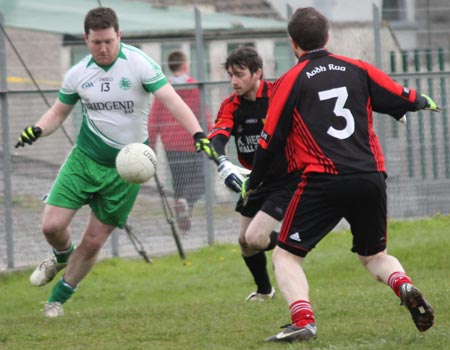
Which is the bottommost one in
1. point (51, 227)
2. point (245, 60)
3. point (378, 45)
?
point (51, 227)

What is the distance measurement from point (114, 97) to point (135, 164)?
76 cm

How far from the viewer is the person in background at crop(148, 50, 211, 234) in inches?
521

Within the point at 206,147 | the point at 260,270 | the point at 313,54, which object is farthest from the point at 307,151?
the point at 260,270

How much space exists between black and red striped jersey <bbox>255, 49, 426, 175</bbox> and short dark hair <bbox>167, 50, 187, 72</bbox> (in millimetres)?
6708

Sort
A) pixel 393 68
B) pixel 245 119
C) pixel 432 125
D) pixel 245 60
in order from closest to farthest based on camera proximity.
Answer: pixel 245 60
pixel 245 119
pixel 393 68
pixel 432 125

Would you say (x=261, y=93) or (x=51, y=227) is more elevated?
(x=261, y=93)

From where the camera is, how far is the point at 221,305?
9.12 meters

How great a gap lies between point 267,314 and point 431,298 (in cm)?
127

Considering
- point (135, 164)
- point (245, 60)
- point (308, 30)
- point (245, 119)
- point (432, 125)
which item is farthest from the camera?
point (432, 125)

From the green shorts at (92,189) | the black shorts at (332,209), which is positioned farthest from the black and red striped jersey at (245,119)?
the black shorts at (332,209)

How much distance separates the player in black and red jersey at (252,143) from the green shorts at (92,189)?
2.82 ft

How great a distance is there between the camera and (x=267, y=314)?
27.2 ft

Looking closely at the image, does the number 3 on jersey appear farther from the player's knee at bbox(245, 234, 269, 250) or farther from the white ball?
the player's knee at bbox(245, 234, 269, 250)

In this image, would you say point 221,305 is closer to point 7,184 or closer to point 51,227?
point 51,227
